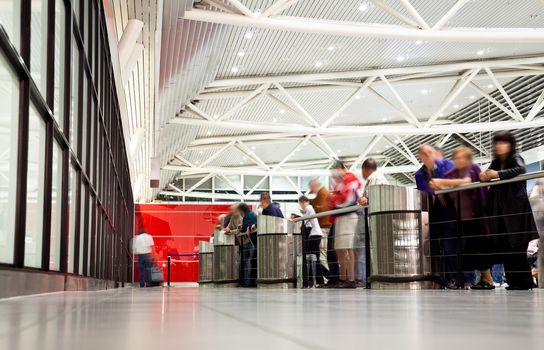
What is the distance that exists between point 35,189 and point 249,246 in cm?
729

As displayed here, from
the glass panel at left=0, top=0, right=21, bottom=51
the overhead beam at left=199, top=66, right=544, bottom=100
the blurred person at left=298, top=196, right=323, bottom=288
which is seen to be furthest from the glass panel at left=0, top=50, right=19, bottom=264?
the overhead beam at left=199, top=66, right=544, bottom=100

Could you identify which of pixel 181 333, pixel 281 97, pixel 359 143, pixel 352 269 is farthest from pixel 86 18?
pixel 359 143

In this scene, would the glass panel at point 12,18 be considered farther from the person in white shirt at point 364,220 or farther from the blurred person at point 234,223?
the blurred person at point 234,223

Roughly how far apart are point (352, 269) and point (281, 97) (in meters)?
17.0

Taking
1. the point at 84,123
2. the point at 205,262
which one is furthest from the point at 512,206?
the point at 205,262

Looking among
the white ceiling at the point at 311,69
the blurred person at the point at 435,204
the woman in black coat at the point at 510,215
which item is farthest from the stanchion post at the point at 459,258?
the white ceiling at the point at 311,69

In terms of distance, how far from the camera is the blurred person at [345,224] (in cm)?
754

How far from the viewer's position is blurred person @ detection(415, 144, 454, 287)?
260 inches

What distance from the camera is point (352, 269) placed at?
296 inches

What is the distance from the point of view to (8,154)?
156 inches

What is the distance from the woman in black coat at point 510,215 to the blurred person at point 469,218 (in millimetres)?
168

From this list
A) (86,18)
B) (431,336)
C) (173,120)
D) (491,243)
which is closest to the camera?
(431,336)

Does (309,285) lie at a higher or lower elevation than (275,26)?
lower

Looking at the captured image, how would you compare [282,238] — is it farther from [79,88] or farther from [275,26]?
[275,26]
